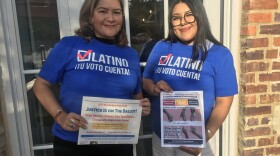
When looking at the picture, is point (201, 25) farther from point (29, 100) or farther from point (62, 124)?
point (29, 100)

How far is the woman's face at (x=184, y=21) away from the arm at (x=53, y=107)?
0.78 metres

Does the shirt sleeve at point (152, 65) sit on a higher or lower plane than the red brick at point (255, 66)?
higher

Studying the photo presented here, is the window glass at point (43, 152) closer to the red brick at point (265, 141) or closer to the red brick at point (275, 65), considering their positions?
the red brick at point (265, 141)

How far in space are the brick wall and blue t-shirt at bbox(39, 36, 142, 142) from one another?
37.4 inches

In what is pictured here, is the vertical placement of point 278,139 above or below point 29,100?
below

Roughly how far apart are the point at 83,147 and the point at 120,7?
0.83 m

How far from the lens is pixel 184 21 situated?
5.27 feet

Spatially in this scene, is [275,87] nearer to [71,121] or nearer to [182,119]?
[182,119]

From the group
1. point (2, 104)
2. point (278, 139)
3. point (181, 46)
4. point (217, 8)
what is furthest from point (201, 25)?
point (2, 104)

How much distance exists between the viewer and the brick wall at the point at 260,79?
193 centimetres

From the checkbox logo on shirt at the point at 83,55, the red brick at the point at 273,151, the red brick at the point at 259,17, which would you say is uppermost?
the red brick at the point at 259,17

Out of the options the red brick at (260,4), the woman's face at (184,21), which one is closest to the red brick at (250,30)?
the red brick at (260,4)

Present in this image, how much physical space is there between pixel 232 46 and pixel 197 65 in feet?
1.80

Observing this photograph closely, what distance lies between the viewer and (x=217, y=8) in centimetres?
213
